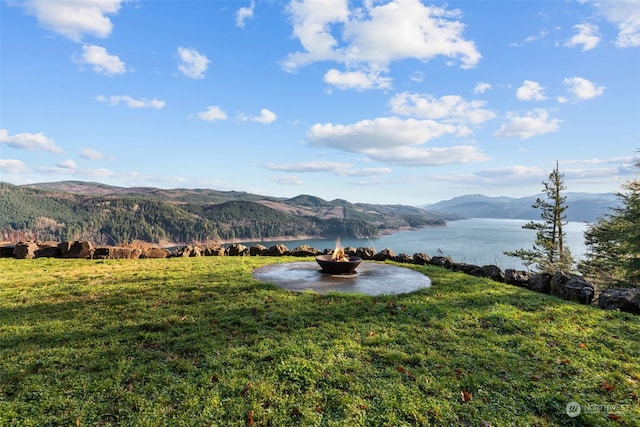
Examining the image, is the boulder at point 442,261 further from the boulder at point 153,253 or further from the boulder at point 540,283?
the boulder at point 153,253

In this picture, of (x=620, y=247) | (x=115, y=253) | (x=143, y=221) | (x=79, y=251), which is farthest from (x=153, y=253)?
(x=143, y=221)

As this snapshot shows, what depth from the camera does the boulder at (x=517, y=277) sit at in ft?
32.0

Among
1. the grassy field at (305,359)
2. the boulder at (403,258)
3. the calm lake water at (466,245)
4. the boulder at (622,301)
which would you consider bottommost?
the calm lake water at (466,245)

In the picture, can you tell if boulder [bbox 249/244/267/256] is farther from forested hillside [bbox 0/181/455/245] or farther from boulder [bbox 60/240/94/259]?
forested hillside [bbox 0/181/455/245]

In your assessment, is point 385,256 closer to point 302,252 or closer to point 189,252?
point 302,252

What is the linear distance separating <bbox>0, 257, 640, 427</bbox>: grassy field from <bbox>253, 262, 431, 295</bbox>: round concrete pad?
27.0 inches

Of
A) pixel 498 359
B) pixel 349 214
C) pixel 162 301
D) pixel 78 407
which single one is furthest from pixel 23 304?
pixel 349 214

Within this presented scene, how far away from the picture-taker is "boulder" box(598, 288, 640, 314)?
23.7 ft

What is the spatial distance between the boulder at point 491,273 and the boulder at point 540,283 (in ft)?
2.99

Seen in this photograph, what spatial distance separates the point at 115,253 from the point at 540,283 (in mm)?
14884

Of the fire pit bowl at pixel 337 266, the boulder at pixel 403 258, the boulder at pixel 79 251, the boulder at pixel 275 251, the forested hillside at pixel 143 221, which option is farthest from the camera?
the forested hillside at pixel 143 221

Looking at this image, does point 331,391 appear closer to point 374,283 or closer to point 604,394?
point 604,394

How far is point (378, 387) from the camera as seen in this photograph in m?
3.88

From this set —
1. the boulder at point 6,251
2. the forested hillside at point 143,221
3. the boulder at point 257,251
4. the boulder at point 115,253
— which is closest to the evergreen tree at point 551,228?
the boulder at point 257,251
